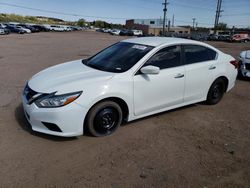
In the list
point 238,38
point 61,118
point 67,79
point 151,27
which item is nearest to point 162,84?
point 67,79

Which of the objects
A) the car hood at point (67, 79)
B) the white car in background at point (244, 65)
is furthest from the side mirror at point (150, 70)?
the white car in background at point (244, 65)

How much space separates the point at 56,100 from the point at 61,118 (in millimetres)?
270

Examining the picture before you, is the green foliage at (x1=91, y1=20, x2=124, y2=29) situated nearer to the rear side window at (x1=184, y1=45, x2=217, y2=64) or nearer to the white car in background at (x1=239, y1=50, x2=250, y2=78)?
the white car in background at (x1=239, y1=50, x2=250, y2=78)

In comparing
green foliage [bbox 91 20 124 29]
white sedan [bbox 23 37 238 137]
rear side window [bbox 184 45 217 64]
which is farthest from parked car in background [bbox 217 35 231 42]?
green foliage [bbox 91 20 124 29]

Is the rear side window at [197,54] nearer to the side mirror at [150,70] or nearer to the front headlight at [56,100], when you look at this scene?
the side mirror at [150,70]

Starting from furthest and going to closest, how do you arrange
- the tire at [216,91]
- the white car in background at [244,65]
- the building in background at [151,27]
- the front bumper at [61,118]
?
the building in background at [151,27], the white car in background at [244,65], the tire at [216,91], the front bumper at [61,118]

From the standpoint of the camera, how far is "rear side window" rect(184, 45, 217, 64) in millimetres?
4643

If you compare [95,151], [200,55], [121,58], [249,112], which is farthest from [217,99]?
[95,151]

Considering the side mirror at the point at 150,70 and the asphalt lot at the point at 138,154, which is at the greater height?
the side mirror at the point at 150,70

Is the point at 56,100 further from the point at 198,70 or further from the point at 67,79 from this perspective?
the point at 198,70

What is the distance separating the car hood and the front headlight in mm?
87

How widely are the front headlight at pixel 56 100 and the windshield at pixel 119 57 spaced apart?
900 mm

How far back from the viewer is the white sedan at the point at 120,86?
3.40m

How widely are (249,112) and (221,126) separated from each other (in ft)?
3.92
